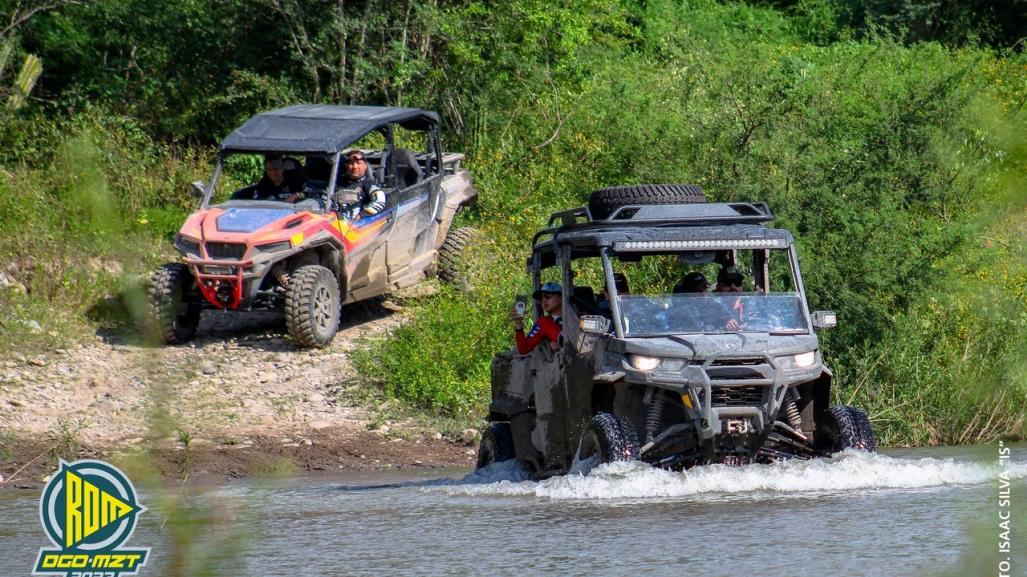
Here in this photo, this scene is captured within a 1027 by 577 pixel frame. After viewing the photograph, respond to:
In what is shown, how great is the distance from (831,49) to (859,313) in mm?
10835

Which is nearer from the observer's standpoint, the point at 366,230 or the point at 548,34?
the point at 366,230

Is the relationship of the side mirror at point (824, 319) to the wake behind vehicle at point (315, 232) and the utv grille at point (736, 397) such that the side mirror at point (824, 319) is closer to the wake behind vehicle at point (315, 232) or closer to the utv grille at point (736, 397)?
the utv grille at point (736, 397)

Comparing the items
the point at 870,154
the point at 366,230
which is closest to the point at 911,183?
the point at 870,154

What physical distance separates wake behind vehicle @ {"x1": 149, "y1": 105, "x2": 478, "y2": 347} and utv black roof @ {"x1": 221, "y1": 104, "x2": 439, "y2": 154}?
12 millimetres

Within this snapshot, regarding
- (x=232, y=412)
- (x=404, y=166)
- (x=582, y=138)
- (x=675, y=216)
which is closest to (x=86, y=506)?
(x=675, y=216)

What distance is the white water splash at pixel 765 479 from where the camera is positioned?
9.06m

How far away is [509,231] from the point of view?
18.3m

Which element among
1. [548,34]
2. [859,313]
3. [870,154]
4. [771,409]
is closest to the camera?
[771,409]

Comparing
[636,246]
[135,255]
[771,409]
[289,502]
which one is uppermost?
[135,255]

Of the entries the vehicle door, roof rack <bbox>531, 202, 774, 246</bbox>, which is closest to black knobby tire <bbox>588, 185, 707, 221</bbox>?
roof rack <bbox>531, 202, 774, 246</bbox>

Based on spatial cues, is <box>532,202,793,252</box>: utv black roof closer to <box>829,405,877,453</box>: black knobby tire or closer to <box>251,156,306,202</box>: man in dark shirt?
<box>829,405,877,453</box>: black knobby tire

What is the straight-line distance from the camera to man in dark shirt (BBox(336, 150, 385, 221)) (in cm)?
1636

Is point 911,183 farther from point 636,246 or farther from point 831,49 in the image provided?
point 831,49

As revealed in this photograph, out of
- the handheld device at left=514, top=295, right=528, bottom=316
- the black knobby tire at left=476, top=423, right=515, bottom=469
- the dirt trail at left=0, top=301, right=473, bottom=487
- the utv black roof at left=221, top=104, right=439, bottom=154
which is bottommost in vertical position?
the dirt trail at left=0, top=301, right=473, bottom=487
